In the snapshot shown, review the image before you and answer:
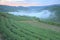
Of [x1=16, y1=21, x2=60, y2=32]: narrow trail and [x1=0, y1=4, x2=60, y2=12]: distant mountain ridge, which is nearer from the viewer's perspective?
[x1=16, y1=21, x2=60, y2=32]: narrow trail

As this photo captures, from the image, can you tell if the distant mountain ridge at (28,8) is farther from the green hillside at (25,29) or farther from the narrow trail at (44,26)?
the narrow trail at (44,26)

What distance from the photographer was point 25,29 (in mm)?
2422

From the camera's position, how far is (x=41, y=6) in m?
2.51

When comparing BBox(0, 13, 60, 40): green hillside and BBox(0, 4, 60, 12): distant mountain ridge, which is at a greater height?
BBox(0, 4, 60, 12): distant mountain ridge

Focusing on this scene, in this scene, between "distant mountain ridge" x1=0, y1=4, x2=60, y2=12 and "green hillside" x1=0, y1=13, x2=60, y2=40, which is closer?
"green hillside" x1=0, y1=13, x2=60, y2=40

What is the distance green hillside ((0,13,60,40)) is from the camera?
235cm

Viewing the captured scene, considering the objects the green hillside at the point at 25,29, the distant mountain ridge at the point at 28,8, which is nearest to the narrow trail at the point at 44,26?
the green hillside at the point at 25,29

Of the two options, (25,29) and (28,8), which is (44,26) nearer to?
(25,29)

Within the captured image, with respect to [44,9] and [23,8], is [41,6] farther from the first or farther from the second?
[23,8]

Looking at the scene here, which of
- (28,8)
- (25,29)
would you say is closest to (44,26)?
(25,29)

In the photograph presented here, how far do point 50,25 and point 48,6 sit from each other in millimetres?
325

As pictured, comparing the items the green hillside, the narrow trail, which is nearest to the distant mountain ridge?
the green hillside

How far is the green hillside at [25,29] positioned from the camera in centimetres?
235

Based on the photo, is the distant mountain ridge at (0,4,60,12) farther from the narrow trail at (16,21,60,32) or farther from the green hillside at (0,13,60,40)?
the narrow trail at (16,21,60,32)
